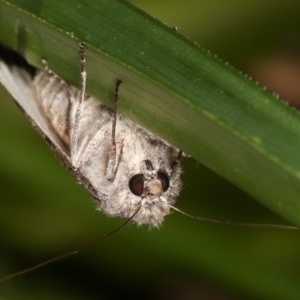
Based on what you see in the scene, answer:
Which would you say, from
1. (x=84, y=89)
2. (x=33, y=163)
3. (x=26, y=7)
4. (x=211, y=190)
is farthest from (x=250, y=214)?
(x=26, y=7)

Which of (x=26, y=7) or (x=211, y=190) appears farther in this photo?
(x=211, y=190)

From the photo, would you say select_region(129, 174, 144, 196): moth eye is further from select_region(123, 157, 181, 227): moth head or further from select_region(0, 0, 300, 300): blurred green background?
select_region(0, 0, 300, 300): blurred green background

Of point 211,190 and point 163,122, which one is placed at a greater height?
point 211,190

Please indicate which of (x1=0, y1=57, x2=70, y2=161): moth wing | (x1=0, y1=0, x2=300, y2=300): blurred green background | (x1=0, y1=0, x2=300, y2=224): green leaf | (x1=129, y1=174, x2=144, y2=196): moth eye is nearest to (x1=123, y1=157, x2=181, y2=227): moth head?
(x1=129, y1=174, x2=144, y2=196): moth eye

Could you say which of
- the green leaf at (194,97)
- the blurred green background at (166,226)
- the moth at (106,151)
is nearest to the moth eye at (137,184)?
the moth at (106,151)

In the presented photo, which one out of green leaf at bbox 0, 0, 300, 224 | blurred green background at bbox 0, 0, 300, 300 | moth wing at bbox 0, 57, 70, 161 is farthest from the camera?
blurred green background at bbox 0, 0, 300, 300

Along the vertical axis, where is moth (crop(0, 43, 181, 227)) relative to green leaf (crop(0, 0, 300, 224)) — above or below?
above

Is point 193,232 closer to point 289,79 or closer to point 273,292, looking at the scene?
point 273,292

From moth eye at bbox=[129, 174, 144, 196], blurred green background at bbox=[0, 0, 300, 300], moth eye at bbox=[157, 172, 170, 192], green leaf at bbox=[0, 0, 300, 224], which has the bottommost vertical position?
green leaf at bbox=[0, 0, 300, 224]
